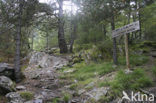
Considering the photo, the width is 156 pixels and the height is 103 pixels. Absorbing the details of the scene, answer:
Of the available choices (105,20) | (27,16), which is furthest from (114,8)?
(27,16)

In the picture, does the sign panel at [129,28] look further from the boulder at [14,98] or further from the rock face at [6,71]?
the rock face at [6,71]

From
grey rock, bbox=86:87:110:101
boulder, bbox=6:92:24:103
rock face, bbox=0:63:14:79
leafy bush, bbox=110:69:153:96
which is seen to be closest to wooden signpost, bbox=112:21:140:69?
leafy bush, bbox=110:69:153:96

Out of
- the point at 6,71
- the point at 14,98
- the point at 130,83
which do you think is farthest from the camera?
the point at 6,71

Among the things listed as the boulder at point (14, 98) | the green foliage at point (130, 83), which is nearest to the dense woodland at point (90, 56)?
the green foliage at point (130, 83)

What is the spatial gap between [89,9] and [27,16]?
357cm

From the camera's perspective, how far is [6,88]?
3984 mm

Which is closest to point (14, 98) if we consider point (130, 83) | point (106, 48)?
point (130, 83)

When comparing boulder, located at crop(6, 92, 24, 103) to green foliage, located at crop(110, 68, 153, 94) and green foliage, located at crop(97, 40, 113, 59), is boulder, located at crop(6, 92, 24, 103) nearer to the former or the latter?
green foliage, located at crop(110, 68, 153, 94)

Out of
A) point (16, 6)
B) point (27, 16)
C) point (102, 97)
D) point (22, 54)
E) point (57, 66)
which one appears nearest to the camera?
point (102, 97)

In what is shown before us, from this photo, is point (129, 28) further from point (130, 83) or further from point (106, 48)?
point (106, 48)

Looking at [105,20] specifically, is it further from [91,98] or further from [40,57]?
[40,57]

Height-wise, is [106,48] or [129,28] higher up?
[129,28]

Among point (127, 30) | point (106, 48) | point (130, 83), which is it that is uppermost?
point (127, 30)

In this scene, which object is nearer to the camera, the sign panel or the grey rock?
the grey rock
